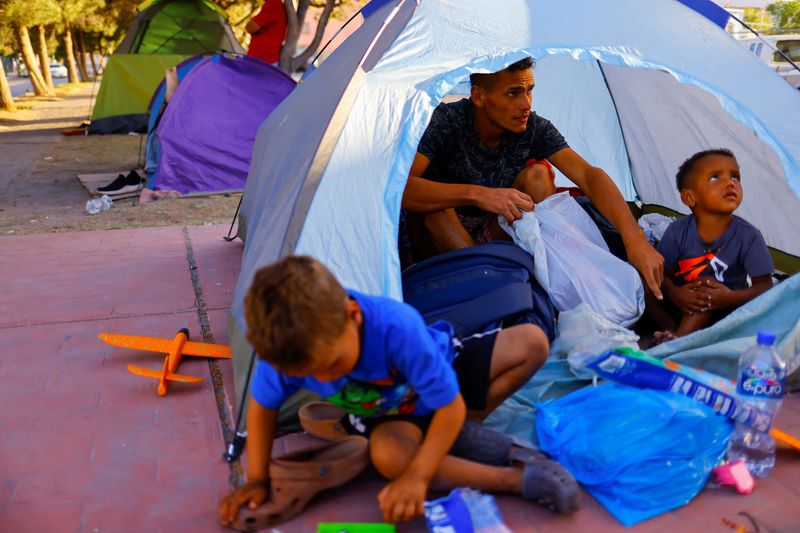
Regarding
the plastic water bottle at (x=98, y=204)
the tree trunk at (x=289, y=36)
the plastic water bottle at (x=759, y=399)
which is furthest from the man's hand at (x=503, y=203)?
the tree trunk at (x=289, y=36)

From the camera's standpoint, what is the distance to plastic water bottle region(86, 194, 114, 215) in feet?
20.3

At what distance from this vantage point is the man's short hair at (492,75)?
3.13 metres

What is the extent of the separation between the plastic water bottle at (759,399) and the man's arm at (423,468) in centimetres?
99

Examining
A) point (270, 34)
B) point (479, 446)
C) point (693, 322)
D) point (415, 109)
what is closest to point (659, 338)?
point (693, 322)

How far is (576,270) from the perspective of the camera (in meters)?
3.07

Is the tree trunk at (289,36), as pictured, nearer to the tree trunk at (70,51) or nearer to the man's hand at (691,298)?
the man's hand at (691,298)

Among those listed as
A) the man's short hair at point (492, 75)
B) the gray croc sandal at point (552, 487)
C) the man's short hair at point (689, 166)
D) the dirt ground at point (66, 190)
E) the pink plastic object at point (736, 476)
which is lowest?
the dirt ground at point (66, 190)

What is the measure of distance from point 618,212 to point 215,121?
4.61 m

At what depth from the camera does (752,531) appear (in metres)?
1.98

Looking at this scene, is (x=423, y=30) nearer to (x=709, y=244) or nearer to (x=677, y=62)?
(x=677, y=62)

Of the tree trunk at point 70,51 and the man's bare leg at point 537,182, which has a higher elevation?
the man's bare leg at point 537,182

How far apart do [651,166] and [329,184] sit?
276 centimetres

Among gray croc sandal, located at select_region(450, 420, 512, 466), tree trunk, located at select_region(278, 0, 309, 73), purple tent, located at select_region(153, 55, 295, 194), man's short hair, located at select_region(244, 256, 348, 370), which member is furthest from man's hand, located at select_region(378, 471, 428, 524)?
tree trunk, located at select_region(278, 0, 309, 73)

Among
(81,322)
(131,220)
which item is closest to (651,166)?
(81,322)
